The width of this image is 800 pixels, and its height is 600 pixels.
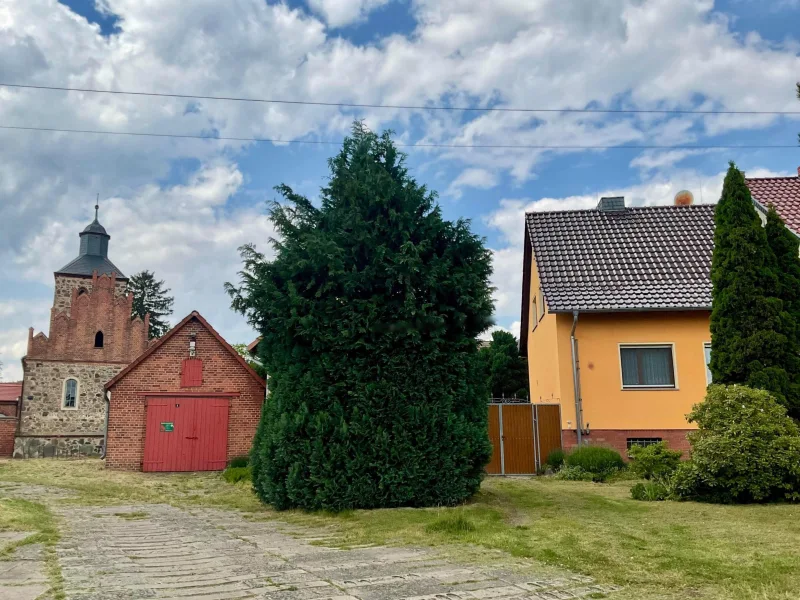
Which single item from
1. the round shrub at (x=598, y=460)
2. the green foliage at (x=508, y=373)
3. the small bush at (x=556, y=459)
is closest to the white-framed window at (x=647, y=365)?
the round shrub at (x=598, y=460)

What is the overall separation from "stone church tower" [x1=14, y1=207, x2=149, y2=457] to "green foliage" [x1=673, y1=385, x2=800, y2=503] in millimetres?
30301

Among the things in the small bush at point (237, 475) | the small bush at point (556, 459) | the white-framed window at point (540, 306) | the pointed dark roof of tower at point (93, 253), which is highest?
the pointed dark roof of tower at point (93, 253)

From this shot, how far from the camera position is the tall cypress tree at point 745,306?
1082 centimetres

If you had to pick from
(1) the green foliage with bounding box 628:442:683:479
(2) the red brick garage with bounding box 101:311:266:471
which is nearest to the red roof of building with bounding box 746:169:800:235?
(1) the green foliage with bounding box 628:442:683:479

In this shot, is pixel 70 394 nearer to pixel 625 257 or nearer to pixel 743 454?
pixel 625 257

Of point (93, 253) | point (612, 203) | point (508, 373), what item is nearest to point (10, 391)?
A: point (93, 253)

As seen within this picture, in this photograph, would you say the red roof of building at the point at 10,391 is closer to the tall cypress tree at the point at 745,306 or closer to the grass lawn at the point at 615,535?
the grass lawn at the point at 615,535

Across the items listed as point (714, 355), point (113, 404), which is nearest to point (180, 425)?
point (113, 404)

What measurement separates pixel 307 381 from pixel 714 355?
7297mm

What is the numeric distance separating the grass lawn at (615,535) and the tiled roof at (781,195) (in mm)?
9444

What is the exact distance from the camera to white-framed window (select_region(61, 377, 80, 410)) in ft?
108

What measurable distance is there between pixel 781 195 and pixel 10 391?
39.1 metres

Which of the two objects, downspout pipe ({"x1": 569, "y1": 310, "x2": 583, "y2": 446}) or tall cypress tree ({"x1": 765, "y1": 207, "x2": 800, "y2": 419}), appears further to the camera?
downspout pipe ({"x1": 569, "y1": 310, "x2": 583, "y2": 446})

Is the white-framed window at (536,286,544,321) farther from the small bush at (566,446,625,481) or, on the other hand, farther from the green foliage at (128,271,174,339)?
the green foliage at (128,271,174,339)
